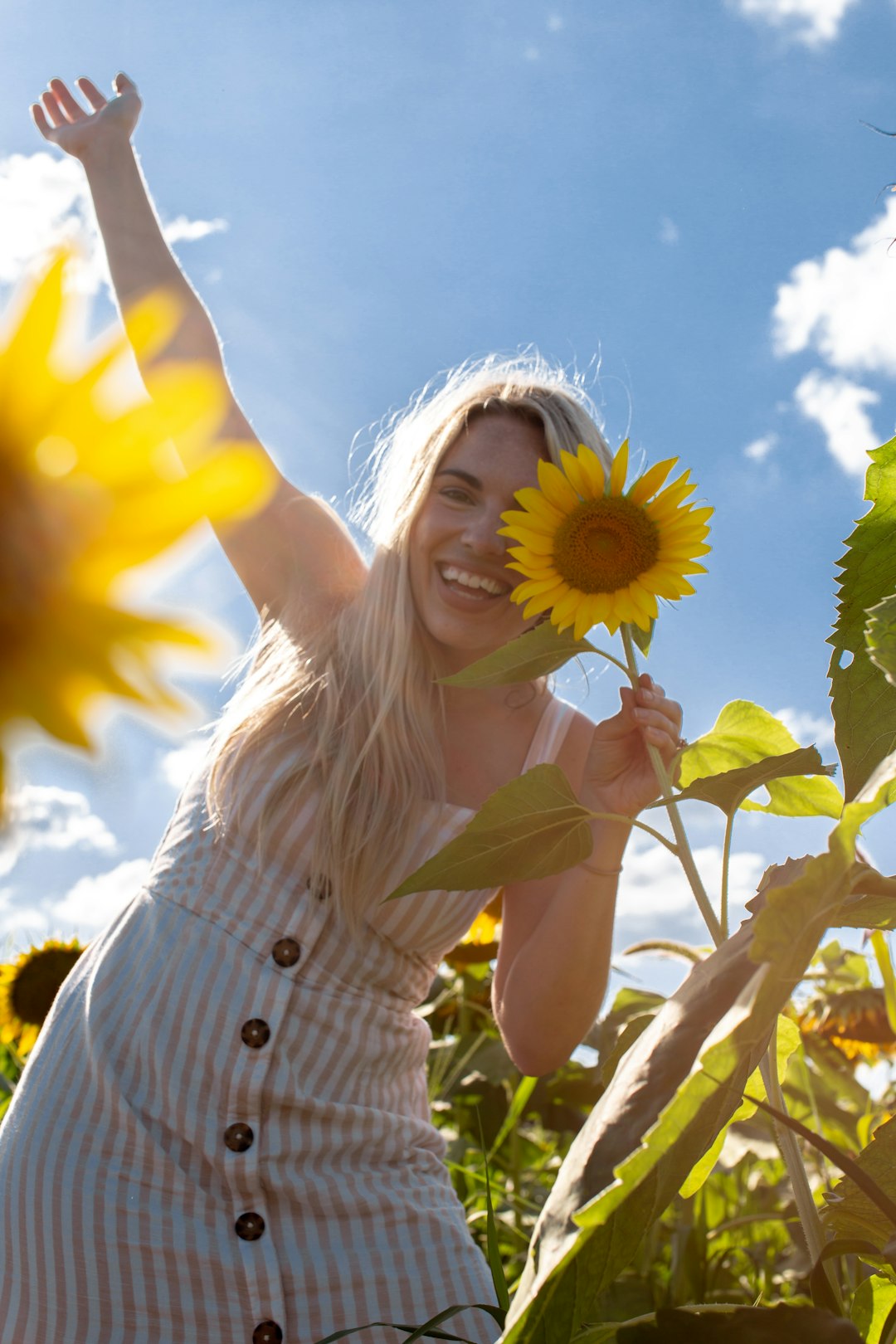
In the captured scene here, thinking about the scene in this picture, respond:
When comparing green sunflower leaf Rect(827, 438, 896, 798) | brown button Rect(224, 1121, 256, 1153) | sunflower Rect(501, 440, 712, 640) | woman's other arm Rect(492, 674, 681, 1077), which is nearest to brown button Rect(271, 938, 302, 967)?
brown button Rect(224, 1121, 256, 1153)

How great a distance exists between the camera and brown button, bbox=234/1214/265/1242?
96 cm

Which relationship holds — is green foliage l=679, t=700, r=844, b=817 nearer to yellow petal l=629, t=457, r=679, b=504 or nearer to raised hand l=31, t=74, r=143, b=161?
yellow petal l=629, t=457, r=679, b=504

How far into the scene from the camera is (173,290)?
135 cm

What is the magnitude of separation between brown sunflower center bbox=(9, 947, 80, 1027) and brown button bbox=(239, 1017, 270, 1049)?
3.19 ft

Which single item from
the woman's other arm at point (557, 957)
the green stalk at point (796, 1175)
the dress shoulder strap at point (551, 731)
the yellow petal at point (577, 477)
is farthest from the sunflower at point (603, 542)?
the dress shoulder strap at point (551, 731)

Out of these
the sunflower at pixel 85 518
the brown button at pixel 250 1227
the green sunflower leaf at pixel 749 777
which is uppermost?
the green sunflower leaf at pixel 749 777

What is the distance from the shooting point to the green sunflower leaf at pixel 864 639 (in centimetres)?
34

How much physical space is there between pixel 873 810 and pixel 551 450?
1162 millimetres

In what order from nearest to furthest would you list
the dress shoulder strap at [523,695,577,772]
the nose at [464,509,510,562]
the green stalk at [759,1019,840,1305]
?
the green stalk at [759,1019,840,1305], the nose at [464,509,510,562], the dress shoulder strap at [523,695,577,772]

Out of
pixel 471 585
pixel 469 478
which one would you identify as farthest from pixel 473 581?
pixel 469 478

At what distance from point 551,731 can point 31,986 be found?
104 cm

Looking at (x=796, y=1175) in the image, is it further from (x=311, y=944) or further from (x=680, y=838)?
(x=311, y=944)

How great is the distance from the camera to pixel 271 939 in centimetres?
113

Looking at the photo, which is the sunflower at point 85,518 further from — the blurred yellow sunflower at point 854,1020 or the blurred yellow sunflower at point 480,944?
Answer: the blurred yellow sunflower at point 480,944
